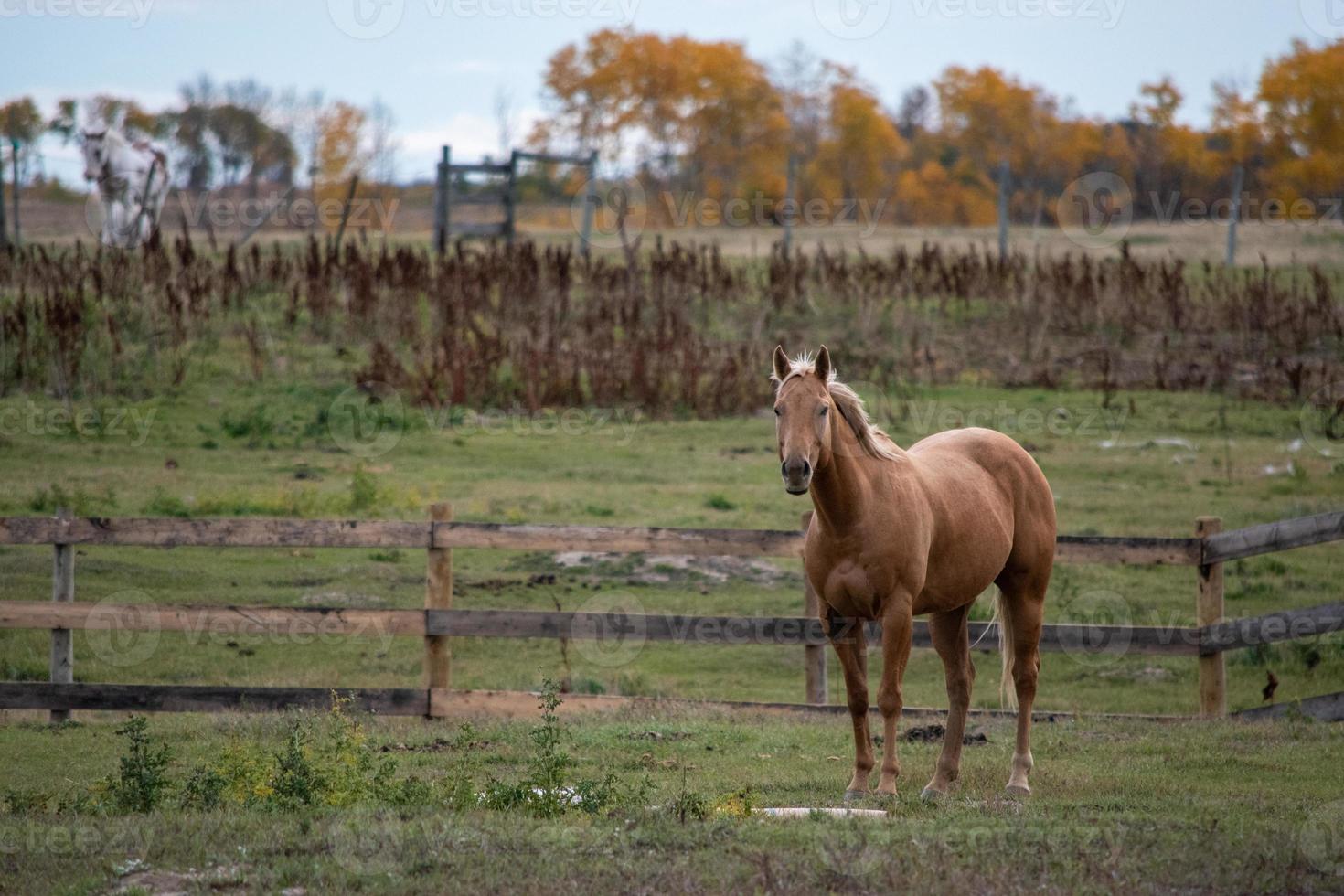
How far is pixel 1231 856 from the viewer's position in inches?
205

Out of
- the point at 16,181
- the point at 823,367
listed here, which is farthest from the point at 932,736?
the point at 16,181

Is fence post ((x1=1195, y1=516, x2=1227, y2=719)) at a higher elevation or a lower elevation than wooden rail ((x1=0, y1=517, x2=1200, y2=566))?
lower

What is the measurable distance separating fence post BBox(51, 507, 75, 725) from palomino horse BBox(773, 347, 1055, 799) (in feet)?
17.7

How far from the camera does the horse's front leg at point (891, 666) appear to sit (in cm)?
675

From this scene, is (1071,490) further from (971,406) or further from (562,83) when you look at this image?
(562,83)

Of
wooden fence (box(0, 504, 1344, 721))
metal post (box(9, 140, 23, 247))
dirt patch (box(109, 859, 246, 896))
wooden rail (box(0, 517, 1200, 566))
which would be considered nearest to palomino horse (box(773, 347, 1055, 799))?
wooden fence (box(0, 504, 1344, 721))

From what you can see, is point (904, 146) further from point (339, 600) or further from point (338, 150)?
point (339, 600)

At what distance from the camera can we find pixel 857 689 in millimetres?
6836

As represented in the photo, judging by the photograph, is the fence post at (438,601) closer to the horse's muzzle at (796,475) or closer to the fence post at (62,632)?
the fence post at (62,632)
